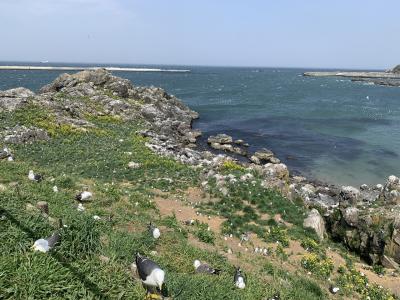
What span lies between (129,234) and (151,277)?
4210mm

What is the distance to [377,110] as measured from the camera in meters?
83.2

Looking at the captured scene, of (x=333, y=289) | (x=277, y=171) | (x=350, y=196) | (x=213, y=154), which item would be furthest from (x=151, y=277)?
(x=213, y=154)


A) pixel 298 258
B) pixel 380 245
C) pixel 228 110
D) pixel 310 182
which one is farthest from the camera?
pixel 228 110

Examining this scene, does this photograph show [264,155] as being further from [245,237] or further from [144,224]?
[144,224]

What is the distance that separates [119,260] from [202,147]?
122 feet

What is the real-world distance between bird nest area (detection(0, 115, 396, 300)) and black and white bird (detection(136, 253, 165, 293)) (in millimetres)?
242

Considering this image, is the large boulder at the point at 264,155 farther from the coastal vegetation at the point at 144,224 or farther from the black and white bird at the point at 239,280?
the black and white bird at the point at 239,280

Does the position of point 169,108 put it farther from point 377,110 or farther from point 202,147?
point 377,110

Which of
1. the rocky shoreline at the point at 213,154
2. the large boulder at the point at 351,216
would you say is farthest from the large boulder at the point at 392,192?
the large boulder at the point at 351,216

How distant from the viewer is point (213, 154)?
136ft

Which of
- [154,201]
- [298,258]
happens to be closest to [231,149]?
[154,201]

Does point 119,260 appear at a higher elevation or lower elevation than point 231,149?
higher

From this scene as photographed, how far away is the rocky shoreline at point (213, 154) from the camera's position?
20250 millimetres

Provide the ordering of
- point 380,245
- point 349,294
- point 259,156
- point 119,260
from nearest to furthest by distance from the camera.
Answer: point 119,260 < point 349,294 < point 380,245 < point 259,156
